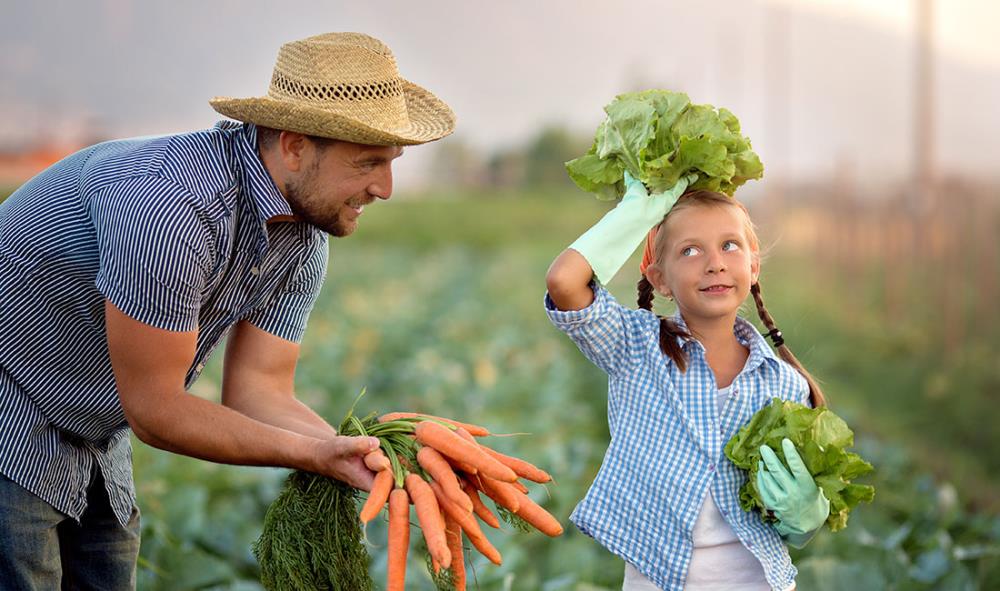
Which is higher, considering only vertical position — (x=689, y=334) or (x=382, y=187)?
(x=382, y=187)

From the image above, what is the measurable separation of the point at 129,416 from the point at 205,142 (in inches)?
26.7

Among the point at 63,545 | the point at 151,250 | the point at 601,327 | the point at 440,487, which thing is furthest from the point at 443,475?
the point at 63,545

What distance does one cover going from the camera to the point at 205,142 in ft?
9.00

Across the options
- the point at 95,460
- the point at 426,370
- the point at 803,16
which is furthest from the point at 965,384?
the point at 803,16

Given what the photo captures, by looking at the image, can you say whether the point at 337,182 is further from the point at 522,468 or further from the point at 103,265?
the point at 522,468

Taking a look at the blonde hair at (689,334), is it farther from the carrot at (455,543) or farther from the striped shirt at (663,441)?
the carrot at (455,543)

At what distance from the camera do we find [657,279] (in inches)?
109

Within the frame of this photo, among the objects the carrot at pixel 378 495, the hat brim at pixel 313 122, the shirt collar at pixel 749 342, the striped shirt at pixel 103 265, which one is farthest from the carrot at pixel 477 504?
the hat brim at pixel 313 122


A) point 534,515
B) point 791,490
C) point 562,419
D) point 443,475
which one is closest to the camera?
point 791,490

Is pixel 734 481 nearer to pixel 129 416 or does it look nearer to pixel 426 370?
pixel 129 416

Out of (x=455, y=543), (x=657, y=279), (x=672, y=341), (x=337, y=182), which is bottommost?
(x=455, y=543)

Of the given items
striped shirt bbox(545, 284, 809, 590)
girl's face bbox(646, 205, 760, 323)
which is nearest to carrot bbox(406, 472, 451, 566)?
striped shirt bbox(545, 284, 809, 590)

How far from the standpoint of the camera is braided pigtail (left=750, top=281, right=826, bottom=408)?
9.11 feet

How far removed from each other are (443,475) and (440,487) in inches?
2.0
